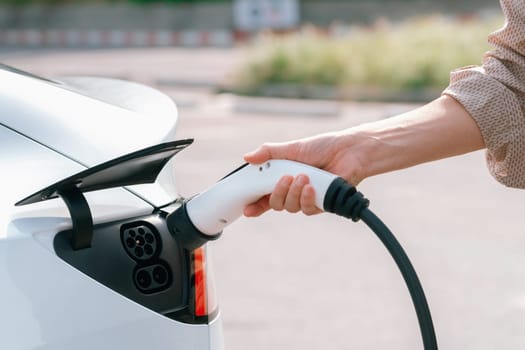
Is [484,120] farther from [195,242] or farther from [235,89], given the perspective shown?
[235,89]

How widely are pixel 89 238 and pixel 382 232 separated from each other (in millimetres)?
477

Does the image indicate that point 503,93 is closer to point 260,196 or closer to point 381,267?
point 260,196

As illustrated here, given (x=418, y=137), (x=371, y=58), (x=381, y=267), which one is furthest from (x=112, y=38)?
(x=418, y=137)

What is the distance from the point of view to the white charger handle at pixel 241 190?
1.88m

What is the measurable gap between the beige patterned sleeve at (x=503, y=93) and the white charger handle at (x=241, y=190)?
0.43 metres

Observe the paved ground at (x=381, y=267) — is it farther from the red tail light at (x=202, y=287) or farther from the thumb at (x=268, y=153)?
the thumb at (x=268, y=153)

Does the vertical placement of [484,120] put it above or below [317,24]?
below

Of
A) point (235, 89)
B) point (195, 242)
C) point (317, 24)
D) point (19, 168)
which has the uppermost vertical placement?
point (317, 24)

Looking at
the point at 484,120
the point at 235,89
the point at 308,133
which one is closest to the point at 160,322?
the point at 484,120

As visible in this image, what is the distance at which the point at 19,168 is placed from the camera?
1.95 meters

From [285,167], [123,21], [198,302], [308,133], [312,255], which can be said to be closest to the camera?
[285,167]

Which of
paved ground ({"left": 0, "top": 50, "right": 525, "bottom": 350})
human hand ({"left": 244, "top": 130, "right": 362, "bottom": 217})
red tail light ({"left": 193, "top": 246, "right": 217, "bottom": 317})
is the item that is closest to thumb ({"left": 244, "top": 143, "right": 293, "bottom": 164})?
human hand ({"left": 244, "top": 130, "right": 362, "bottom": 217})

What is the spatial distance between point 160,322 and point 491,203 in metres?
6.17

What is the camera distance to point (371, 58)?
15867mm
